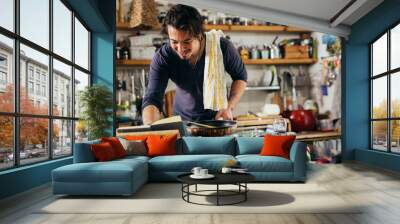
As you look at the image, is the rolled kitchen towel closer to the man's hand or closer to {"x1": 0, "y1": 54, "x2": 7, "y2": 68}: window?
the man's hand

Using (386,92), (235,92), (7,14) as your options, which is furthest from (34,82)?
(386,92)

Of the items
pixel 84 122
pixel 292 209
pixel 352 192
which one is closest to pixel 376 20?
pixel 352 192

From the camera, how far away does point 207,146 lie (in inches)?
247

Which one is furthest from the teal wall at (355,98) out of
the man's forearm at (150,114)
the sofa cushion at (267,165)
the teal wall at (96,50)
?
the teal wall at (96,50)

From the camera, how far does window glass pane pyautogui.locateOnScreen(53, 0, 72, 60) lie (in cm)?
623

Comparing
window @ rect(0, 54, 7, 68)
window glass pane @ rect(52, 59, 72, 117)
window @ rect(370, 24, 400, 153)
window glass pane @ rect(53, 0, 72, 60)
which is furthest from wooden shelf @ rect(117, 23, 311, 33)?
window @ rect(0, 54, 7, 68)

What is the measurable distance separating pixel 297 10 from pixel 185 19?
204 cm

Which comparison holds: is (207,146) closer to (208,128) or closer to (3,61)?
(208,128)

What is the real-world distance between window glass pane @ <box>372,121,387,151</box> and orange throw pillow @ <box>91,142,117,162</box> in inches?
202

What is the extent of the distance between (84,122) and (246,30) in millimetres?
3881

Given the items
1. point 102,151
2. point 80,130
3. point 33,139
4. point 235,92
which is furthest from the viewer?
point 235,92

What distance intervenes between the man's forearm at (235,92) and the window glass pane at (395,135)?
283 cm

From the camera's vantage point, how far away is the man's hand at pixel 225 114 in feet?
25.2

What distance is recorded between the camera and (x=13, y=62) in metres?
4.82
